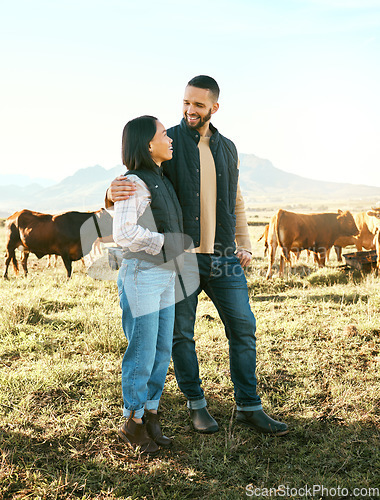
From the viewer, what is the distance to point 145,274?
8.80ft

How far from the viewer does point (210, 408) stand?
344 cm

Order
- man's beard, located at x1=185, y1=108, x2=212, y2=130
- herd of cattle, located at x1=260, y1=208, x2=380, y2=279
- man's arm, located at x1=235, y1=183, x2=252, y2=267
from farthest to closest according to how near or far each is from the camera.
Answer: herd of cattle, located at x1=260, y1=208, x2=380, y2=279 → man's arm, located at x1=235, y1=183, x2=252, y2=267 → man's beard, located at x1=185, y1=108, x2=212, y2=130

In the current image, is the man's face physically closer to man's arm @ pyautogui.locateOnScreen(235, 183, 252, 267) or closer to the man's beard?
the man's beard

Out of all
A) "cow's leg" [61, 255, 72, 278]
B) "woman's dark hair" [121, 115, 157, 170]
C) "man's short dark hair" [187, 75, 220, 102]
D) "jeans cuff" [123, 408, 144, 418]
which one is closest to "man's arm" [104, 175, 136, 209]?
"woman's dark hair" [121, 115, 157, 170]

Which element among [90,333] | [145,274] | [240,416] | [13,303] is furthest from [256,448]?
[13,303]

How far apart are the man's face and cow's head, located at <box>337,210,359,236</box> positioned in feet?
31.5

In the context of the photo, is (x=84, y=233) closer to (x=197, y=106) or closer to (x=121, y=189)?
(x=197, y=106)

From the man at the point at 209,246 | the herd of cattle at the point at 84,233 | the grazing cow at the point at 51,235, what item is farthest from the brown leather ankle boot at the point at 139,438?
the grazing cow at the point at 51,235

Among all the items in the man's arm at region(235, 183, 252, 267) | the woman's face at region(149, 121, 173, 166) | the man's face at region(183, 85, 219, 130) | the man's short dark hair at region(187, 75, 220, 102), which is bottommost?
the man's arm at region(235, 183, 252, 267)

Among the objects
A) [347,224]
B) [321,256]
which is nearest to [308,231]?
[321,256]

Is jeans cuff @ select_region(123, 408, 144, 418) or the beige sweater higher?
the beige sweater

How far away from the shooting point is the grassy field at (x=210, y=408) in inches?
101

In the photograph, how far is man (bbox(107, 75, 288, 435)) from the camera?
3014mm

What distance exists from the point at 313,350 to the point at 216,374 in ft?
3.71
